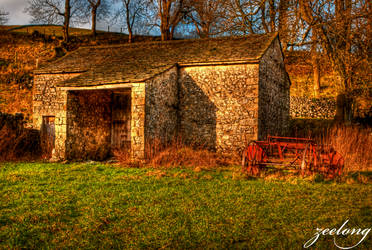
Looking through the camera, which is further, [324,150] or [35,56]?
[35,56]

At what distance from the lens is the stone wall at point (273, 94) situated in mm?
13305

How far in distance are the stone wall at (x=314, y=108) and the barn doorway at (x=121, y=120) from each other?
13.0 metres

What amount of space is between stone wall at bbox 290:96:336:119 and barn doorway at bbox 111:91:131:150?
13.0m

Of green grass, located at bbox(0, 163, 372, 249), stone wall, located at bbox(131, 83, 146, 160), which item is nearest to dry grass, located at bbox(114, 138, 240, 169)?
stone wall, located at bbox(131, 83, 146, 160)

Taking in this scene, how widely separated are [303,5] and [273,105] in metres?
5.37

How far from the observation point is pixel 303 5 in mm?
14633

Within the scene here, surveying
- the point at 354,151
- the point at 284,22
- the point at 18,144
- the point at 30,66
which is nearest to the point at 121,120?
the point at 18,144

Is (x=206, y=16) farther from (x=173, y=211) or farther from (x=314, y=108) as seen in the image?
(x=173, y=211)

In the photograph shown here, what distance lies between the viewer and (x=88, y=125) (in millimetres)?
13586

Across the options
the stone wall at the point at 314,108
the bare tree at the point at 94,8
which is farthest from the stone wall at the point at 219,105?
the bare tree at the point at 94,8

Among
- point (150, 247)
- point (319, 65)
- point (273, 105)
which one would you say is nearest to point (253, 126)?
point (273, 105)

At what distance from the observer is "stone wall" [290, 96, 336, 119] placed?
20859 millimetres

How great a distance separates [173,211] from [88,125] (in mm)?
9465

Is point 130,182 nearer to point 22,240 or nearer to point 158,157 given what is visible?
point 158,157
